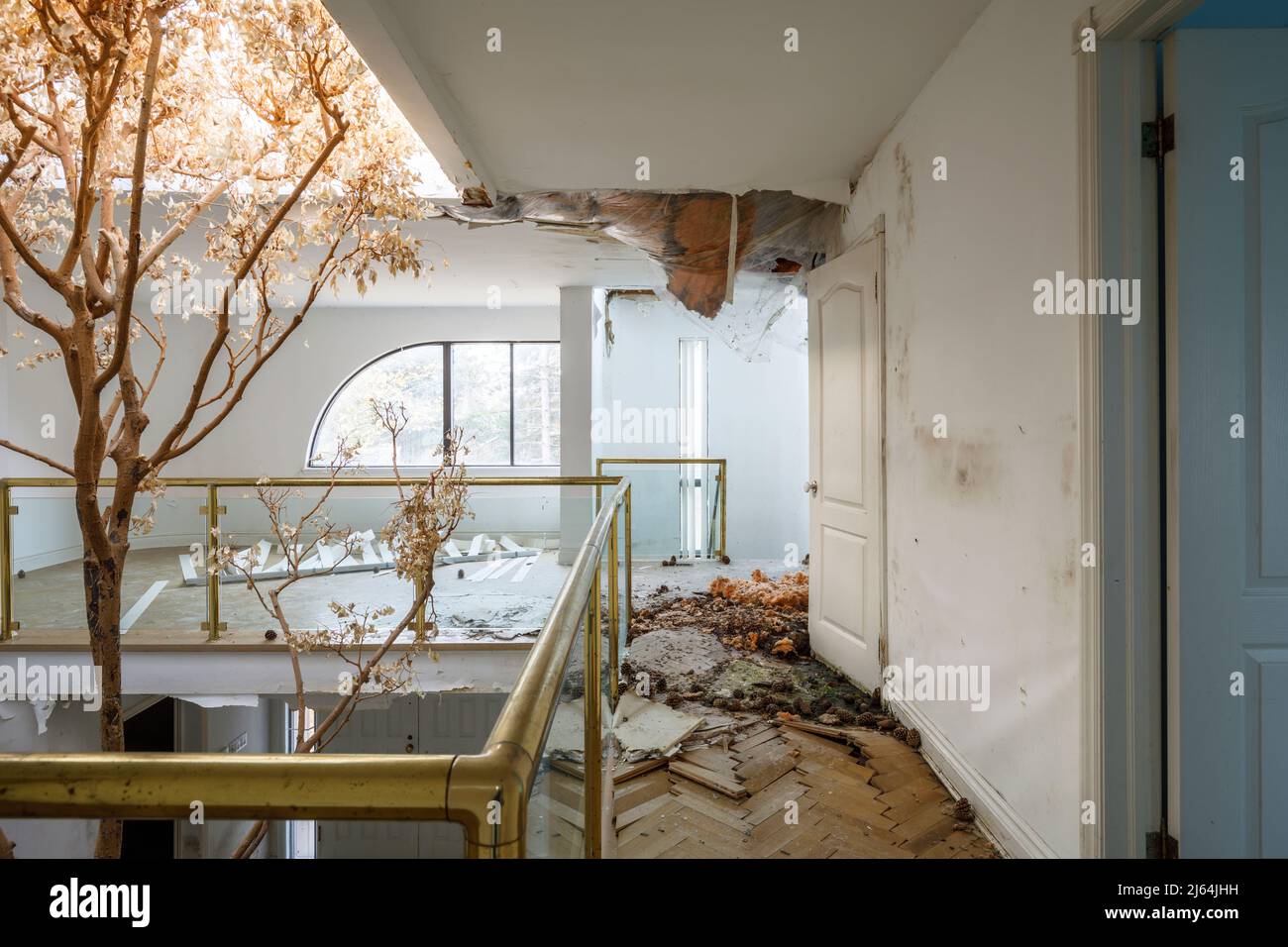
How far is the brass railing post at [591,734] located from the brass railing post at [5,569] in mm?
4143

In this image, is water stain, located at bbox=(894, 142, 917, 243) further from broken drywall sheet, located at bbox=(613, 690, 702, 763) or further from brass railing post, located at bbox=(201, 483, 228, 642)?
brass railing post, located at bbox=(201, 483, 228, 642)

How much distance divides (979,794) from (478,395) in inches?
262

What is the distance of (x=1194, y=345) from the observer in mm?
1399

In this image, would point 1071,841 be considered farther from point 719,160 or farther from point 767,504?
point 767,504

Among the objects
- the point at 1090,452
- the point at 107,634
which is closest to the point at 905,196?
the point at 1090,452

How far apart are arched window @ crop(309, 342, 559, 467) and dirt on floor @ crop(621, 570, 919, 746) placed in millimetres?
3475

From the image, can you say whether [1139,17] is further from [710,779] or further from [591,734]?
[710,779]

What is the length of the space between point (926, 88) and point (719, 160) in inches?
39.9

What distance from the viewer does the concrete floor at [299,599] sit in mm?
3982

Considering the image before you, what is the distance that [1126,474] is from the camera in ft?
4.72
